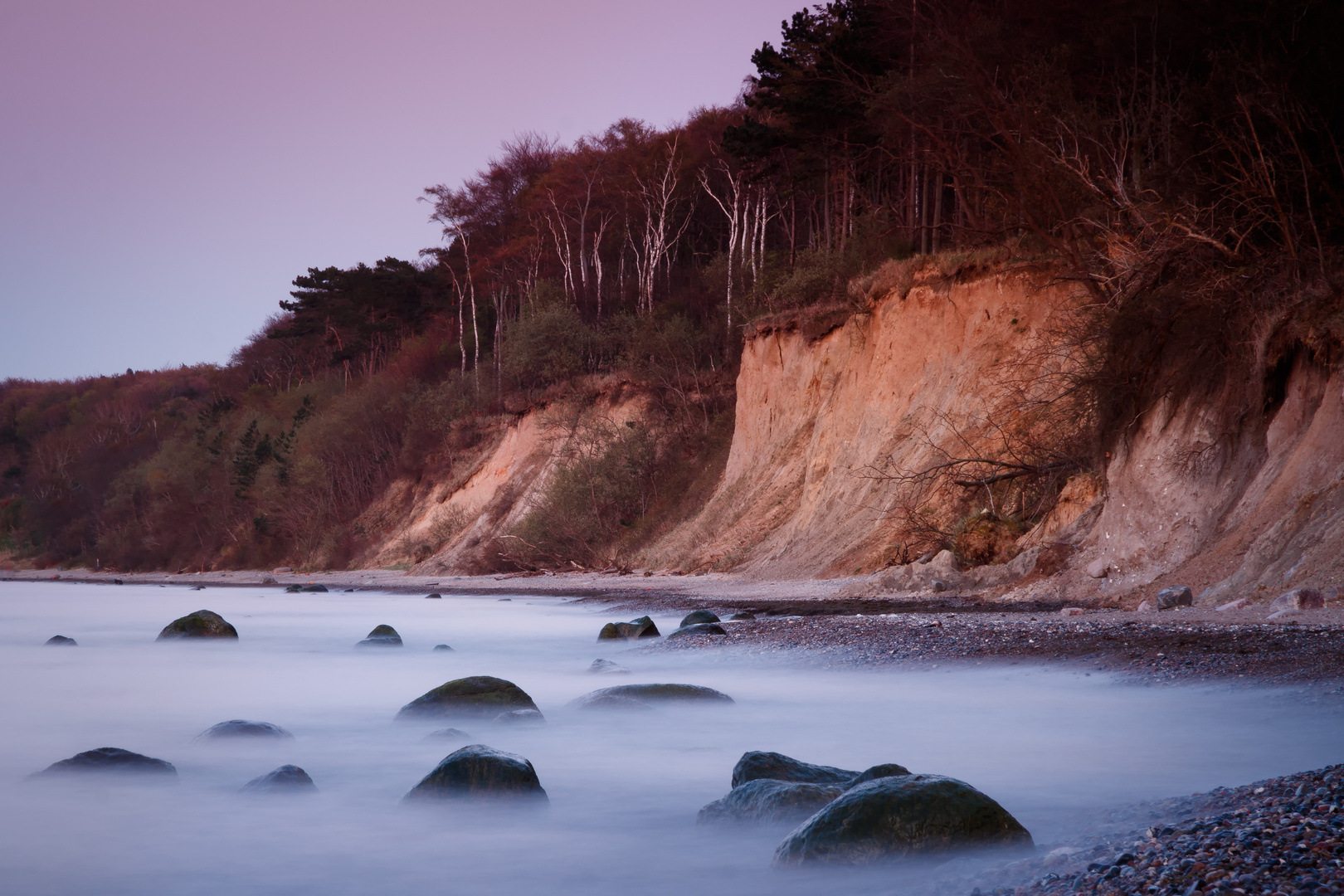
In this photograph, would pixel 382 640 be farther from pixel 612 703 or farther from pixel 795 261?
pixel 795 261

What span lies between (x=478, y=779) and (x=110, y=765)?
212 cm

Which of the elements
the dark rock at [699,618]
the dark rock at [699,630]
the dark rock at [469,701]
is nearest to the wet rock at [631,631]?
the dark rock at [699,618]

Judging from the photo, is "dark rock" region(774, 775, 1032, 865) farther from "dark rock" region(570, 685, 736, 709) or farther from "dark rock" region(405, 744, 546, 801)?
"dark rock" region(570, 685, 736, 709)

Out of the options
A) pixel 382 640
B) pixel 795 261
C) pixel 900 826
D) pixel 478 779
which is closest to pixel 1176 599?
pixel 900 826

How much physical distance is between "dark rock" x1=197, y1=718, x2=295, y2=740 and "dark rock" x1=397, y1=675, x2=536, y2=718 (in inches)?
34.9

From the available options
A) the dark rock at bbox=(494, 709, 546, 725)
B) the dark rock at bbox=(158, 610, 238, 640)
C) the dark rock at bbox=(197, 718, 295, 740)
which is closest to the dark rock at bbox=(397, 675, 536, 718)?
the dark rock at bbox=(494, 709, 546, 725)

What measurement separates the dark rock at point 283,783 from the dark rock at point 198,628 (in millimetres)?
9516

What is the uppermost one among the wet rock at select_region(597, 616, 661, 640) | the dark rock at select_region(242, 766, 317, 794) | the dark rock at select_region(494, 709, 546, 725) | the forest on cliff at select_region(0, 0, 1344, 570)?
the forest on cliff at select_region(0, 0, 1344, 570)

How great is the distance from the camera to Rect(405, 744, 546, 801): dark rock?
4.71 m

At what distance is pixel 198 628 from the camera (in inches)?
546

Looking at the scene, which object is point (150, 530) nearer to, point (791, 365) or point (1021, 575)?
point (791, 365)

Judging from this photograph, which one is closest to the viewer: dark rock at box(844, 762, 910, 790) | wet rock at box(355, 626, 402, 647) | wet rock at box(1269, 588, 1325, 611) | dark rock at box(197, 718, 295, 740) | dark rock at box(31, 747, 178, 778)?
dark rock at box(844, 762, 910, 790)

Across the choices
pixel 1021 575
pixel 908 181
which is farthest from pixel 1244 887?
pixel 908 181

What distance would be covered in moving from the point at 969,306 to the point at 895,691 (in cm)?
1560
